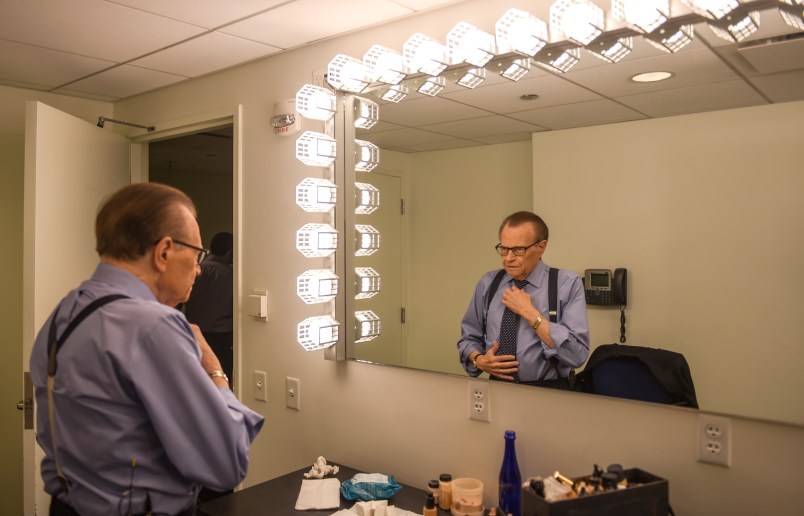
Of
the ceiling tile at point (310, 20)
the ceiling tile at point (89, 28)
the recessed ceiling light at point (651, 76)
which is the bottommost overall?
the recessed ceiling light at point (651, 76)

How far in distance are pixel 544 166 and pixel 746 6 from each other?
1.97 ft

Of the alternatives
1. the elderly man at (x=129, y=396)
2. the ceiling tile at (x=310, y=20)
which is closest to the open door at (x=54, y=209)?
the ceiling tile at (x=310, y=20)

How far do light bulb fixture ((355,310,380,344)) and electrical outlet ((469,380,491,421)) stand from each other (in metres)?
0.44

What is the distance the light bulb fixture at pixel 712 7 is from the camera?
142 centimetres

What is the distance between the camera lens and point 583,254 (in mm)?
1647

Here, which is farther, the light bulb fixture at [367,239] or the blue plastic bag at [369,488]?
the light bulb fixture at [367,239]

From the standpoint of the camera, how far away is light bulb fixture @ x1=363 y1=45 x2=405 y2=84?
6.51 ft

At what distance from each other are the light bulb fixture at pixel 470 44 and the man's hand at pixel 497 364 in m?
0.86

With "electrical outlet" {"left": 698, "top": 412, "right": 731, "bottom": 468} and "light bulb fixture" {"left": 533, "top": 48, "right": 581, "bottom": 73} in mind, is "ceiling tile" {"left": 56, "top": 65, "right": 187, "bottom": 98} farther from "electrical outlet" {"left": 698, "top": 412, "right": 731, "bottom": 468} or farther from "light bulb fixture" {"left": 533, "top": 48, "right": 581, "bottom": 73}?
"electrical outlet" {"left": 698, "top": 412, "right": 731, "bottom": 468}

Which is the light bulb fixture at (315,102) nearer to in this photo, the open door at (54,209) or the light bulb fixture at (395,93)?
the light bulb fixture at (395,93)

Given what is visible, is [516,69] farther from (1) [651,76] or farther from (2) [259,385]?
(2) [259,385]

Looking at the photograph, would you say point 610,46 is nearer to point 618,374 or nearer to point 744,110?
point 744,110

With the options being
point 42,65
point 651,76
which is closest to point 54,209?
point 42,65

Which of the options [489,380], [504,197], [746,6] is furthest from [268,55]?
[746,6]
